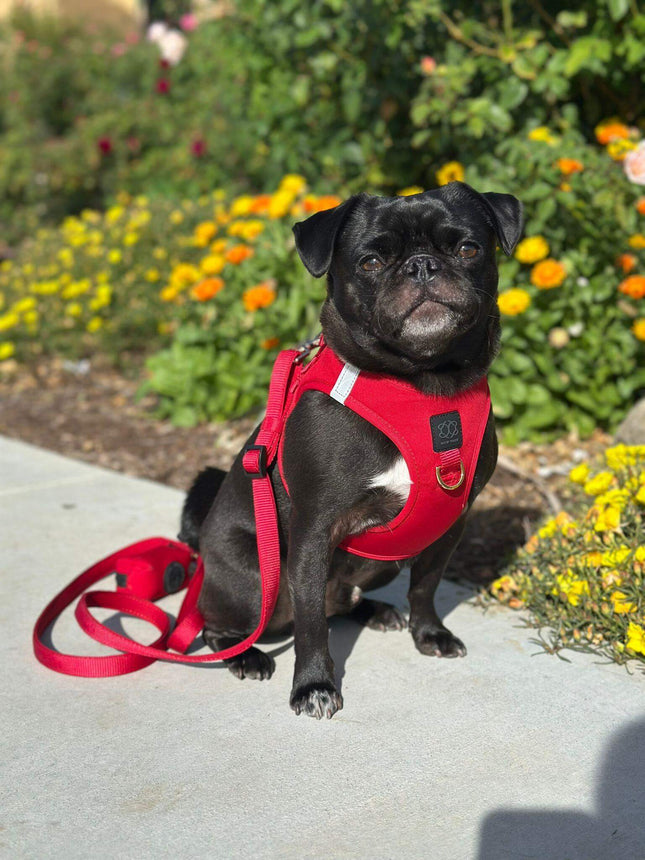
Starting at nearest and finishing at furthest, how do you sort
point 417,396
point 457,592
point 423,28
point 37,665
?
1. point 417,396
2. point 37,665
3. point 457,592
4. point 423,28

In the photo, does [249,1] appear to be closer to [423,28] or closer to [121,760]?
[423,28]

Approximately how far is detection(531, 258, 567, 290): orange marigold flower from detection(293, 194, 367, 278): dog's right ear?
202cm

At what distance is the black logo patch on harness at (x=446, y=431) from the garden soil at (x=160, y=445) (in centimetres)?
114

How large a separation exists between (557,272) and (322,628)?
2448 millimetres

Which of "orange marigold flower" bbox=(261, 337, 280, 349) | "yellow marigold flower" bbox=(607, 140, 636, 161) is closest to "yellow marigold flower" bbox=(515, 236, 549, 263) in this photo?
"yellow marigold flower" bbox=(607, 140, 636, 161)

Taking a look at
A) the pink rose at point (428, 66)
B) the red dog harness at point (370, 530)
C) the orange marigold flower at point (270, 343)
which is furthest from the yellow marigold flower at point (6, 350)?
the red dog harness at point (370, 530)

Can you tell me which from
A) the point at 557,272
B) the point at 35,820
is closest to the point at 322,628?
the point at 35,820

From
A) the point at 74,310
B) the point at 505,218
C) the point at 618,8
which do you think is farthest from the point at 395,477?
the point at 74,310

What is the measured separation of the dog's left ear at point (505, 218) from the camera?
257 centimetres

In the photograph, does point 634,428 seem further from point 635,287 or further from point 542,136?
point 542,136

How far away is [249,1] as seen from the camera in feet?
19.0

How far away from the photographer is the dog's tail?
10.4ft

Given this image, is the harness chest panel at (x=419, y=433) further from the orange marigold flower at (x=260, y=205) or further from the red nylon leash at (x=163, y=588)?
the orange marigold flower at (x=260, y=205)

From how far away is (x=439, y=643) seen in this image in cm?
283
